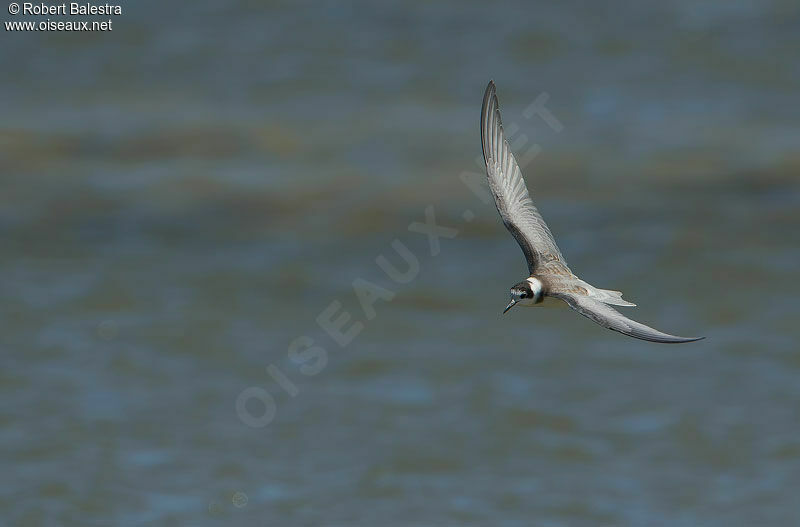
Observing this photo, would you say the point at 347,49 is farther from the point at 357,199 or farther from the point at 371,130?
the point at 357,199

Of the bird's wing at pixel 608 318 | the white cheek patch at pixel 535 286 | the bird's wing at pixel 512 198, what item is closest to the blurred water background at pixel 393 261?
the bird's wing at pixel 512 198

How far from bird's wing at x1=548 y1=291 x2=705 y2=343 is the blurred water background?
11.5 ft

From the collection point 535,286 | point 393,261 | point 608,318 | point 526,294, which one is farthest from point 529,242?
point 393,261

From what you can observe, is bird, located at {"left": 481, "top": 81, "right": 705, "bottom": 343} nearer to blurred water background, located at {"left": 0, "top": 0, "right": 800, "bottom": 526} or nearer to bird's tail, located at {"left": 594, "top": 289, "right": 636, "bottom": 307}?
bird's tail, located at {"left": 594, "top": 289, "right": 636, "bottom": 307}

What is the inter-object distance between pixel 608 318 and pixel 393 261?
27.9 ft

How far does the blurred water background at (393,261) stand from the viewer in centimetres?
1106

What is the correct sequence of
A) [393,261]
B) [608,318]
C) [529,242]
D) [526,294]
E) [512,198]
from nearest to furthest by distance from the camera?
[608,318]
[526,294]
[529,242]
[512,198]
[393,261]

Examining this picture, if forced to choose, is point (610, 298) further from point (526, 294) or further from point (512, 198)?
point (512, 198)

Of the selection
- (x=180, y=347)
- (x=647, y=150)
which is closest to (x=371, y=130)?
(x=647, y=150)

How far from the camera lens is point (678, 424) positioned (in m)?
11.9

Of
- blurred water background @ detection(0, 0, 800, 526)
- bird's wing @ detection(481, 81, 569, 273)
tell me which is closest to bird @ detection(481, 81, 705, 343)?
bird's wing @ detection(481, 81, 569, 273)

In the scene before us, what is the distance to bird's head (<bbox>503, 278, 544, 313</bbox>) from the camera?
7.46 m

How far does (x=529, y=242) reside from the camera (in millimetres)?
8328

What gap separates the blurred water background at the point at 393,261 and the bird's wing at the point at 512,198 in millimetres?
2949
